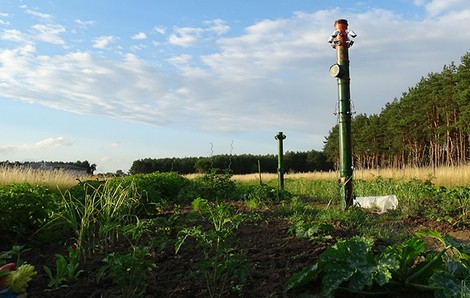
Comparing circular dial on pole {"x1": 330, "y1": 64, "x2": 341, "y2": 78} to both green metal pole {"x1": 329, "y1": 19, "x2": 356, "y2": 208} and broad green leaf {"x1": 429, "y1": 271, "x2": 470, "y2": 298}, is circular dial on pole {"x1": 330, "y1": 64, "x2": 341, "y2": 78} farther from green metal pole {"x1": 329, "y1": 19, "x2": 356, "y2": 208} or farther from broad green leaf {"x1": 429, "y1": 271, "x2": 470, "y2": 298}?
broad green leaf {"x1": 429, "y1": 271, "x2": 470, "y2": 298}

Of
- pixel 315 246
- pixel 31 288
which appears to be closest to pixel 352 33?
pixel 315 246

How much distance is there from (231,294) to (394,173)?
1603 centimetres

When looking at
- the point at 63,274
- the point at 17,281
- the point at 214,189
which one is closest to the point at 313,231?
the point at 63,274

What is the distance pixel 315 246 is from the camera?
10.3ft

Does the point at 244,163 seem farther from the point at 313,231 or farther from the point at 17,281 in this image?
the point at 17,281

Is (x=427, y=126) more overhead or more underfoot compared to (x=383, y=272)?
more overhead

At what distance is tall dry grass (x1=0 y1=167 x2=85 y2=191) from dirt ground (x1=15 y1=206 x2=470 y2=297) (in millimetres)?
9247

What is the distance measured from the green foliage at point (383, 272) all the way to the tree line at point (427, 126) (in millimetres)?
22224

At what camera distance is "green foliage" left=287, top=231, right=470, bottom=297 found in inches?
90.9

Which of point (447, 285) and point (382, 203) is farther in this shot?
point (382, 203)

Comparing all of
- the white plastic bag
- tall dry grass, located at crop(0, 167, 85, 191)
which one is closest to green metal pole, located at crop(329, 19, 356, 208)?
the white plastic bag

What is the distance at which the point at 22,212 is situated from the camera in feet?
14.2

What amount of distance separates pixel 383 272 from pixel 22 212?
3.43 meters

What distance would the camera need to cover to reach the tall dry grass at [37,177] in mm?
12235
